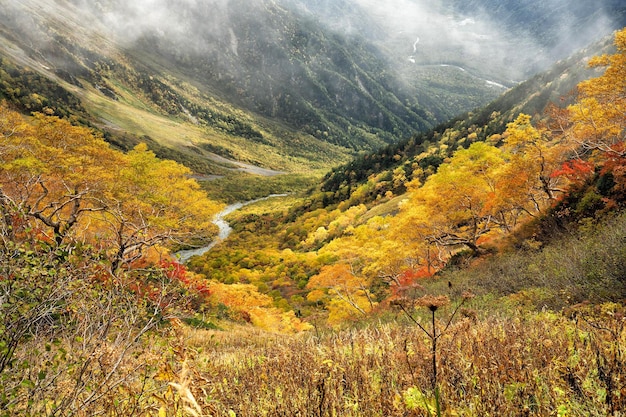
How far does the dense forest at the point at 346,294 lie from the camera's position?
109 inches

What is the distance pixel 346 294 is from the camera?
74.8 ft

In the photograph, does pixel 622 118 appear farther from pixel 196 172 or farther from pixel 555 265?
pixel 196 172

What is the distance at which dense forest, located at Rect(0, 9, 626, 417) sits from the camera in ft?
9.11

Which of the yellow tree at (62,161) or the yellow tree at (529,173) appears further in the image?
the yellow tree at (62,161)

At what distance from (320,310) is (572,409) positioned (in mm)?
26402

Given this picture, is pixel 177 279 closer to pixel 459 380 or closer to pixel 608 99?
pixel 459 380

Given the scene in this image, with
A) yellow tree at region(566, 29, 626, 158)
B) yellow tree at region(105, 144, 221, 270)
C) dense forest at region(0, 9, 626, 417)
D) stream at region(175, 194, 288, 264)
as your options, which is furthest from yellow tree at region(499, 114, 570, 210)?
stream at region(175, 194, 288, 264)

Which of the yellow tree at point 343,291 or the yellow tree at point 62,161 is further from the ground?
the yellow tree at point 343,291

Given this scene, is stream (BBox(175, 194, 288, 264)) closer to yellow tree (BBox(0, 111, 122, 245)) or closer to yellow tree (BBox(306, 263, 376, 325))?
yellow tree (BBox(0, 111, 122, 245))

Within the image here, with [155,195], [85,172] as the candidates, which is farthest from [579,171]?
[85,172]

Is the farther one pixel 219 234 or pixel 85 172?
pixel 219 234

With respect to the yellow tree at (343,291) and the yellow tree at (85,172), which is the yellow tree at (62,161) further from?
the yellow tree at (343,291)

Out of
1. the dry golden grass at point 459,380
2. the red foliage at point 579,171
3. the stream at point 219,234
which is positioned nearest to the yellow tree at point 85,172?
the stream at point 219,234

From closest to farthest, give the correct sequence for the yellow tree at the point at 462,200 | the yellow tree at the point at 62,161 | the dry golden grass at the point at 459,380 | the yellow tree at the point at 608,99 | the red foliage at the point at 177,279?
the dry golden grass at the point at 459,380, the red foliage at the point at 177,279, the yellow tree at the point at 608,99, the yellow tree at the point at 462,200, the yellow tree at the point at 62,161
